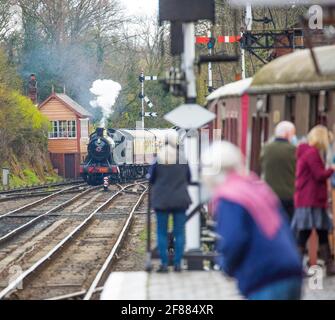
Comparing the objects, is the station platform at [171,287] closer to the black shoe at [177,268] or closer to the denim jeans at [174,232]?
the black shoe at [177,268]

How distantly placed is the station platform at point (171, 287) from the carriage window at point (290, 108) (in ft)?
6.99

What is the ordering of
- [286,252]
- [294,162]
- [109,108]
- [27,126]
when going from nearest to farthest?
[286,252] → [294,162] → [27,126] → [109,108]

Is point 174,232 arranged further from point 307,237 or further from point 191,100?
point 191,100

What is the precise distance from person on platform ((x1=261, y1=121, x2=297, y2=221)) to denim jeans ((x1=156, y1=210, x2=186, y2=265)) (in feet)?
3.44

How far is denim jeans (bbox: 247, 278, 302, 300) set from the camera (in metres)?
6.43

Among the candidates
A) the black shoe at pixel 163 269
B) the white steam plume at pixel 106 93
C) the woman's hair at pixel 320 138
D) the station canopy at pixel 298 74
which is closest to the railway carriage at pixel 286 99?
the station canopy at pixel 298 74

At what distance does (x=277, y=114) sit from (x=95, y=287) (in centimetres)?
406

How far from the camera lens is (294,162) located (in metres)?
11.7

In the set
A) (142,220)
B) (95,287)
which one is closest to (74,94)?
(142,220)

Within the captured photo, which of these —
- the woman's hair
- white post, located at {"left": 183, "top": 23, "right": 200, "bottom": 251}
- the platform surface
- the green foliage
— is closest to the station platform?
the platform surface

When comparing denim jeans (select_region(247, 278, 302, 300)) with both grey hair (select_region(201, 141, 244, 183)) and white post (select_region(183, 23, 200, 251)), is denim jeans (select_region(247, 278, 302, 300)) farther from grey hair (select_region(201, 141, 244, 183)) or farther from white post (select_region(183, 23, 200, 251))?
white post (select_region(183, 23, 200, 251))

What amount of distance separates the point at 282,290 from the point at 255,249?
0.30 metres

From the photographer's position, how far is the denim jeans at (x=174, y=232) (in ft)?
39.0
